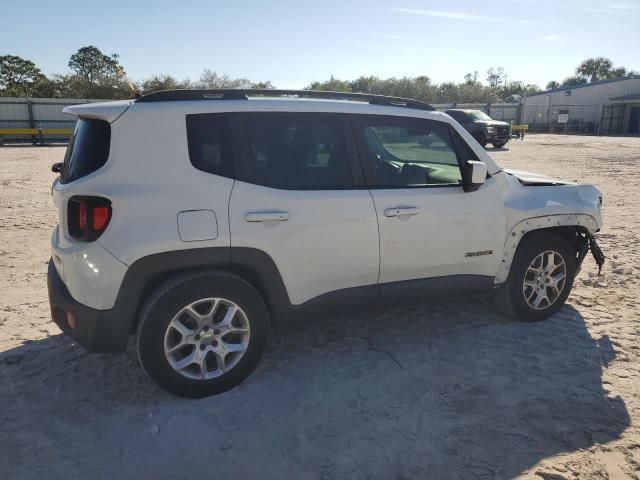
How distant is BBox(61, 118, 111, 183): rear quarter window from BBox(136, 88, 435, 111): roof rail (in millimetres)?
295

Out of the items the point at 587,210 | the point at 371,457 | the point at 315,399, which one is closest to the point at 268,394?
the point at 315,399

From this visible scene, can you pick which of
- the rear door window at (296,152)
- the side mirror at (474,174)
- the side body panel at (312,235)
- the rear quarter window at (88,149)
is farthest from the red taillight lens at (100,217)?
the side mirror at (474,174)

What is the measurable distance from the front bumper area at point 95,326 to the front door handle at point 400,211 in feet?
6.03

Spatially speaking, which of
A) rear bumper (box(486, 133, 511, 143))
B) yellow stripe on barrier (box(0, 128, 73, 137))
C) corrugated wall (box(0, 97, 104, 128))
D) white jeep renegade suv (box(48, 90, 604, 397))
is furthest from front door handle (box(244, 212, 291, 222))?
corrugated wall (box(0, 97, 104, 128))

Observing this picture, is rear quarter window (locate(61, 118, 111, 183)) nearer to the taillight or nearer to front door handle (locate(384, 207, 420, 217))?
the taillight

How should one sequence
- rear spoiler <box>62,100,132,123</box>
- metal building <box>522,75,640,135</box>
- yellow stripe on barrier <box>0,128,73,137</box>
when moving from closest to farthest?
rear spoiler <box>62,100,132,123</box> < yellow stripe on barrier <box>0,128,73,137</box> < metal building <box>522,75,640,135</box>

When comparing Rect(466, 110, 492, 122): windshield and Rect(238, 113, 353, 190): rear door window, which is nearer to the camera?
Rect(238, 113, 353, 190): rear door window

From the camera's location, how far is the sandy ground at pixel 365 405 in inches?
104

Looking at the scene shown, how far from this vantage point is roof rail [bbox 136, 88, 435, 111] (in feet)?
10.3

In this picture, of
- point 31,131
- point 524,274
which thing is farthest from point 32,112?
point 524,274

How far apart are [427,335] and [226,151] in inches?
87.2

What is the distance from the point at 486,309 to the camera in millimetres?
4699

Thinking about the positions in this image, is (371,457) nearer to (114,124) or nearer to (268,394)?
(268,394)

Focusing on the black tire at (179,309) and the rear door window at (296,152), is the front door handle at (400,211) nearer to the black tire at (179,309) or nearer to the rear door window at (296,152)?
the rear door window at (296,152)
